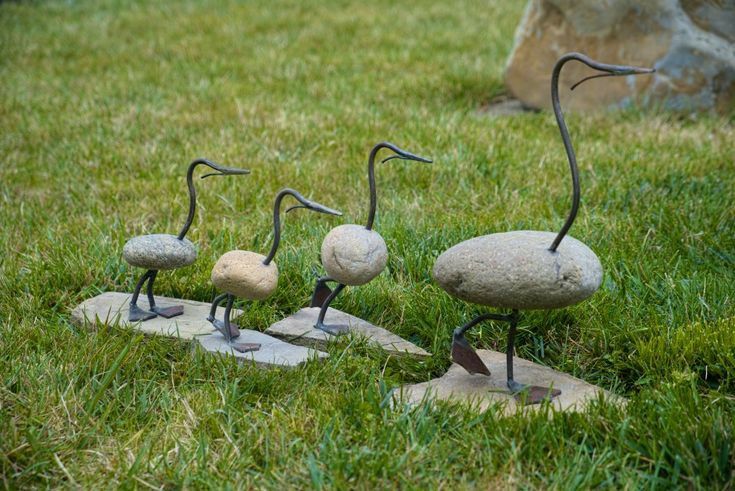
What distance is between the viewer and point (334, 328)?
114 inches

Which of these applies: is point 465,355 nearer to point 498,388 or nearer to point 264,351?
point 498,388

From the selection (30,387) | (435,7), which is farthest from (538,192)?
(435,7)

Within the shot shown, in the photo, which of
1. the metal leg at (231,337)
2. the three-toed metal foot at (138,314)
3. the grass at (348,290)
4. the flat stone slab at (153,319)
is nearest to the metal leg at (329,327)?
the grass at (348,290)

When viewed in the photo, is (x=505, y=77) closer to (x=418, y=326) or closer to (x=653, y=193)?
(x=653, y=193)

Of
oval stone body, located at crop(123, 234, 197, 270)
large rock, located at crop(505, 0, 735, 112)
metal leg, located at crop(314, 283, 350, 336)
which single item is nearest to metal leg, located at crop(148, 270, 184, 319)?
oval stone body, located at crop(123, 234, 197, 270)

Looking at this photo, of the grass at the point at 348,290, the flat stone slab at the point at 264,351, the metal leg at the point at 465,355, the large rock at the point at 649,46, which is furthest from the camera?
the large rock at the point at 649,46

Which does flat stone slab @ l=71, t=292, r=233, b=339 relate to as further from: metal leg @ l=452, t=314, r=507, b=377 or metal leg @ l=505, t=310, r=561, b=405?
metal leg @ l=505, t=310, r=561, b=405

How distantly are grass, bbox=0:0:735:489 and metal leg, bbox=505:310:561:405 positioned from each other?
0.15m

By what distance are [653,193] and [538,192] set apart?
584 millimetres

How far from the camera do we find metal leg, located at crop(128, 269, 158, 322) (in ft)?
9.64

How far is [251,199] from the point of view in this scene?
4.28 metres

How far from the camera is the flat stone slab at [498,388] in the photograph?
2432 millimetres

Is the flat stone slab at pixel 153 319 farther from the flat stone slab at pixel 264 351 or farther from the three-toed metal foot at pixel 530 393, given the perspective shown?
the three-toed metal foot at pixel 530 393

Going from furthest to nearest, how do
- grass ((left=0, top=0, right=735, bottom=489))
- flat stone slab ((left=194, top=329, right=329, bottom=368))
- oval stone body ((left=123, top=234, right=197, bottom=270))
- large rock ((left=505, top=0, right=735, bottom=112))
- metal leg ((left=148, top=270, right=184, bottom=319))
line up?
large rock ((left=505, top=0, right=735, bottom=112)) < metal leg ((left=148, top=270, right=184, bottom=319)) < oval stone body ((left=123, top=234, right=197, bottom=270)) < flat stone slab ((left=194, top=329, right=329, bottom=368)) < grass ((left=0, top=0, right=735, bottom=489))
